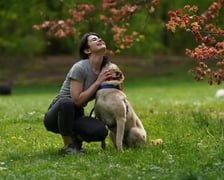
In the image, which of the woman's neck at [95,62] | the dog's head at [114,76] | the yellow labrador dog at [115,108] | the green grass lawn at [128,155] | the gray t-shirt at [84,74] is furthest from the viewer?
the woman's neck at [95,62]

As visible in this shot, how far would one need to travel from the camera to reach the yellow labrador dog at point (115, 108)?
7125 millimetres

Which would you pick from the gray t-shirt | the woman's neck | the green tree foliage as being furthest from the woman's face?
the green tree foliage

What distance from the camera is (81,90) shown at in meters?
7.36

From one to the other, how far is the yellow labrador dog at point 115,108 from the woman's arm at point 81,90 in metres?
0.07

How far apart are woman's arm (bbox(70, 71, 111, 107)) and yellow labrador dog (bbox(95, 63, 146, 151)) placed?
0.23 feet

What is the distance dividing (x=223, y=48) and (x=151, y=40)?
2553 cm

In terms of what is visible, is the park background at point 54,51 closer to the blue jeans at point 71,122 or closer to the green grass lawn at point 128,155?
the green grass lawn at point 128,155

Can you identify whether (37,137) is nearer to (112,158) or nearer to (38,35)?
(112,158)

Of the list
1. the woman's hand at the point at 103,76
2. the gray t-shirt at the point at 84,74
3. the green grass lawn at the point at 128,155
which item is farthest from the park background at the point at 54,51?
the woman's hand at the point at 103,76

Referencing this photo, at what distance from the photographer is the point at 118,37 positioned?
11.4 metres

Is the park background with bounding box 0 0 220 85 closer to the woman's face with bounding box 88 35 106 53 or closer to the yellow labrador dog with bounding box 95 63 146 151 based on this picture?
the woman's face with bounding box 88 35 106 53

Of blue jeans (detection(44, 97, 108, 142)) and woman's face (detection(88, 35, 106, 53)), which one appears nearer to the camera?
blue jeans (detection(44, 97, 108, 142))

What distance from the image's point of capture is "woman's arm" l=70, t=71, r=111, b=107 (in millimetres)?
7199

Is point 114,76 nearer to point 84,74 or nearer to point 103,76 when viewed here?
point 103,76
